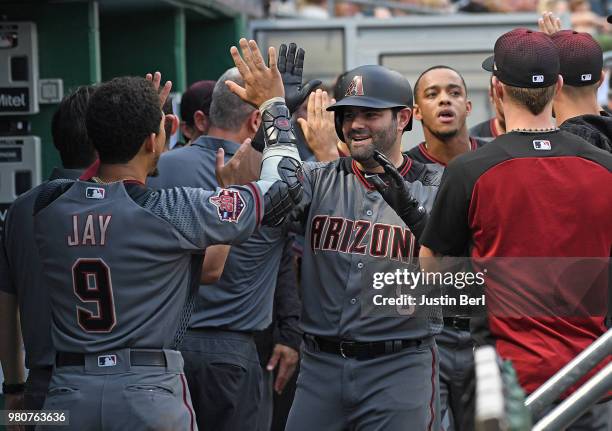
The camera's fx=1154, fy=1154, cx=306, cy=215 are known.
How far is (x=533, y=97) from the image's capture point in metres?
4.11

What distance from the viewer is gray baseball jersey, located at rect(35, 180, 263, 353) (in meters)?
3.91

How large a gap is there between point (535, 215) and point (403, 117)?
57.1 inches

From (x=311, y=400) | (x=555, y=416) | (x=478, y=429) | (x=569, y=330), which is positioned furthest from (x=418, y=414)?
(x=478, y=429)

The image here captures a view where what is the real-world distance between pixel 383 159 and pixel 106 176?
122 centimetres

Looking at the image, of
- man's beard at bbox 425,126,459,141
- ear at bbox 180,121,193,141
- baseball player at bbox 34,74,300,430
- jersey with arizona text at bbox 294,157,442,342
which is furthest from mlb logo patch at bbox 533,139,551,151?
ear at bbox 180,121,193,141

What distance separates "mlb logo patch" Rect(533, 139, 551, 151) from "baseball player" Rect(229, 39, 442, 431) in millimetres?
986

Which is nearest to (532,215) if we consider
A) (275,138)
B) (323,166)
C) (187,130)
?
(275,138)

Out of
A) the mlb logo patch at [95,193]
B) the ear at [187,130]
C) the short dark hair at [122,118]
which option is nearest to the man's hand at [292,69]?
the short dark hair at [122,118]

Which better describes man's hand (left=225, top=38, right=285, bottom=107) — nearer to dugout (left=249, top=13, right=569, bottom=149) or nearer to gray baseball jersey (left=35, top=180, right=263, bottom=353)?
gray baseball jersey (left=35, top=180, right=263, bottom=353)

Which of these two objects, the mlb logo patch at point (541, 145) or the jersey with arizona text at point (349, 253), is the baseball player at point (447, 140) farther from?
the mlb logo patch at point (541, 145)

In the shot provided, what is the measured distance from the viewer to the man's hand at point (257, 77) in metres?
4.23

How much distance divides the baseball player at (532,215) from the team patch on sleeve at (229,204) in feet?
2.33

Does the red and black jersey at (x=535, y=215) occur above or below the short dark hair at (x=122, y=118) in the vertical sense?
below

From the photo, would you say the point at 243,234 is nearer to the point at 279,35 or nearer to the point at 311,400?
the point at 311,400
